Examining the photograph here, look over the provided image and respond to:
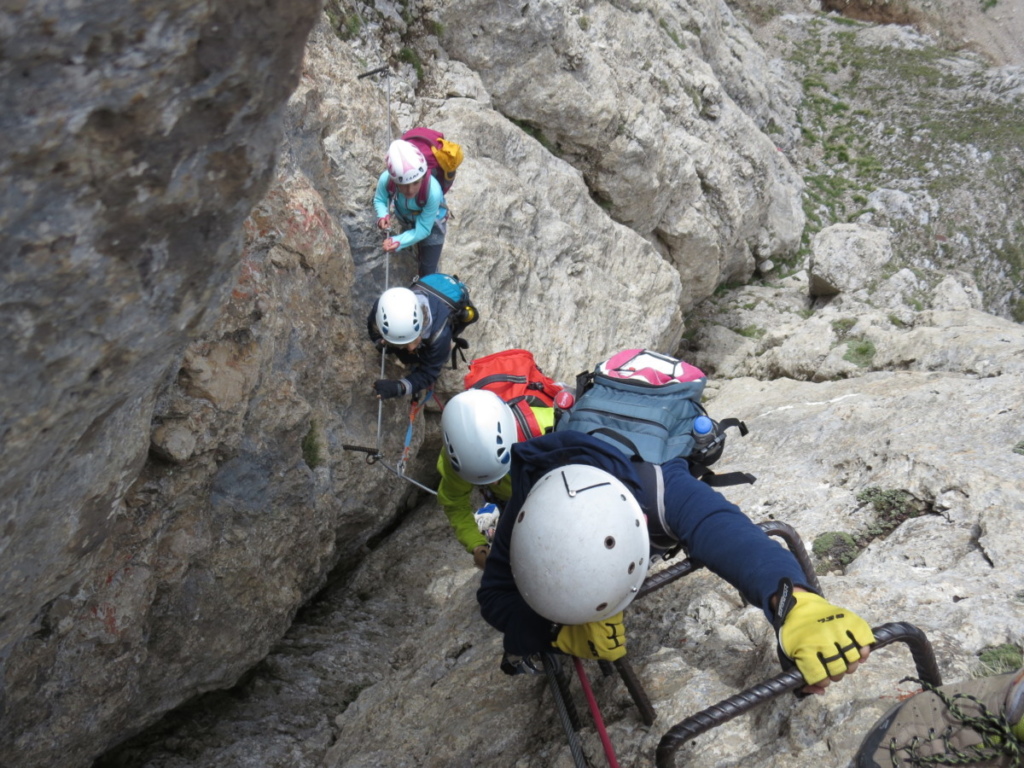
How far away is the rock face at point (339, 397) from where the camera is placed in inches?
110

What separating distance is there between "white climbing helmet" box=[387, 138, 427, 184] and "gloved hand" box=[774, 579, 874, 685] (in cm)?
701

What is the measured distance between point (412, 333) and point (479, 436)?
8.59 ft

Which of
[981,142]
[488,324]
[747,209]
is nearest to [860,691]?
[488,324]

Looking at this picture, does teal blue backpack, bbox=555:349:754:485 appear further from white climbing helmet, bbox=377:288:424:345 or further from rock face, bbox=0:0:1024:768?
white climbing helmet, bbox=377:288:424:345

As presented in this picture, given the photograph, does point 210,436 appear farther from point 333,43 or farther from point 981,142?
point 981,142

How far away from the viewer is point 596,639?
4.55 meters

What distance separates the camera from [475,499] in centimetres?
976

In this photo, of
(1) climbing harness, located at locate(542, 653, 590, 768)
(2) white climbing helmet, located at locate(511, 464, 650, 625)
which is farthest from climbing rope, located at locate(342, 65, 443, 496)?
(2) white climbing helmet, located at locate(511, 464, 650, 625)

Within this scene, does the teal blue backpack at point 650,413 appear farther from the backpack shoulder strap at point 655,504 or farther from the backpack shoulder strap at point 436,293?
the backpack shoulder strap at point 436,293

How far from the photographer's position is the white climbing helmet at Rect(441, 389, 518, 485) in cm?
625

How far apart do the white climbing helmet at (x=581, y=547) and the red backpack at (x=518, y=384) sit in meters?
2.29

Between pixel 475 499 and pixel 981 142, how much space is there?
91.9ft

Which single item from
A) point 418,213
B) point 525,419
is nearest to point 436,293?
point 418,213

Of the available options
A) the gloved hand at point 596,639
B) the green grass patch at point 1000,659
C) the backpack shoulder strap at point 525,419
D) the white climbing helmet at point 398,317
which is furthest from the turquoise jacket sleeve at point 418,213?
the green grass patch at point 1000,659
